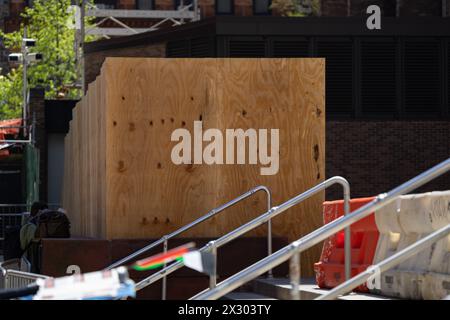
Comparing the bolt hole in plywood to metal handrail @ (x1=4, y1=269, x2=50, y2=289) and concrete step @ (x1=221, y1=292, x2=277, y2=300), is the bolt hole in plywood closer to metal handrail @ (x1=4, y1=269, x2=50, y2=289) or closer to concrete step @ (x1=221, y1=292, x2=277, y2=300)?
concrete step @ (x1=221, y1=292, x2=277, y2=300)

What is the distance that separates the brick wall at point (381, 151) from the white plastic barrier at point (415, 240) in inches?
848

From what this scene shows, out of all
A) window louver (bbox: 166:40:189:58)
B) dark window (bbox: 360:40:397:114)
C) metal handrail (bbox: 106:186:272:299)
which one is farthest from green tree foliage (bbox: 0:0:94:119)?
metal handrail (bbox: 106:186:272:299)

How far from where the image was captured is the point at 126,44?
37.4 metres

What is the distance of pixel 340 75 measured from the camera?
33531 millimetres

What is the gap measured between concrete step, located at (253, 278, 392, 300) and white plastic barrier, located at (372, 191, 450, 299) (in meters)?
0.27

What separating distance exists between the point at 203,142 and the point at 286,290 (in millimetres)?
3906

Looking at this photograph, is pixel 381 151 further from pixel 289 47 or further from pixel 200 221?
pixel 200 221

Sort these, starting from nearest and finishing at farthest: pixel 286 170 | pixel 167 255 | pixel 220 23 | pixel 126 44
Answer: pixel 167 255 < pixel 286 170 < pixel 220 23 < pixel 126 44

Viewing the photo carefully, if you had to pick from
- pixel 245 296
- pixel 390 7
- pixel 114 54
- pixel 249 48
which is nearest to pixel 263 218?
pixel 245 296

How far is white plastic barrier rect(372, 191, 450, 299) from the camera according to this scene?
9.79 metres
